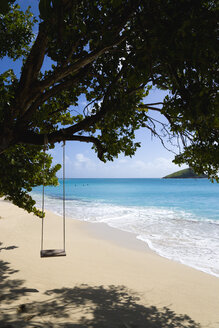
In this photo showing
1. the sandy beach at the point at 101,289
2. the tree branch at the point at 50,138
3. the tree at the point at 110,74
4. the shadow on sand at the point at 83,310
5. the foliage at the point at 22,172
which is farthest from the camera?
the foliage at the point at 22,172

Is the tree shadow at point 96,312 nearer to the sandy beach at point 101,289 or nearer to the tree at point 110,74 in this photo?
the sandy beach at point 101,289

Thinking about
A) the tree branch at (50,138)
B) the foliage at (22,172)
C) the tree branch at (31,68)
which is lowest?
the foliage at (22,172)

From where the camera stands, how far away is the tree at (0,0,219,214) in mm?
3035

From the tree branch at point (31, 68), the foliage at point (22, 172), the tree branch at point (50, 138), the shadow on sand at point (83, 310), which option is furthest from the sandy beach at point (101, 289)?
the tree branch at point (31, 68)

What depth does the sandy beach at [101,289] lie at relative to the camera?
4.85m

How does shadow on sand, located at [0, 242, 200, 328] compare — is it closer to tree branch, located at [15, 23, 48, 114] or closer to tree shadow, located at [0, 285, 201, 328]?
tree shadow, located at [0, 285, 201, 328]

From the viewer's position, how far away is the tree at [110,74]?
9.96 feet

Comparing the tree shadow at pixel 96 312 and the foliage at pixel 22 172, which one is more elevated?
the foliage at pixel 22 172

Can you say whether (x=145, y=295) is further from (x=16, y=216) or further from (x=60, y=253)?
(x=16, y=216)

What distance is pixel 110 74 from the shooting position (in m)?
6.25

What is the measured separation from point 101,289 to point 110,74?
5.95m

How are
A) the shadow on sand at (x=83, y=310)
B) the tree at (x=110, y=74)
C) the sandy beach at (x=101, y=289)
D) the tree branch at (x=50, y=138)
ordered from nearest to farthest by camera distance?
the tree at (x=110, y=74)
the shadow on sand at (x=83, y=310)
the sandy beach at (x=101, y=289)
the tree branch at (x=50, y=138)

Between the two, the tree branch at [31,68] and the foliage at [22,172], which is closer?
the tree branch at [31,68]

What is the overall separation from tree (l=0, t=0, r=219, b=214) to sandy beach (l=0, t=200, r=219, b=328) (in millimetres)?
2593
